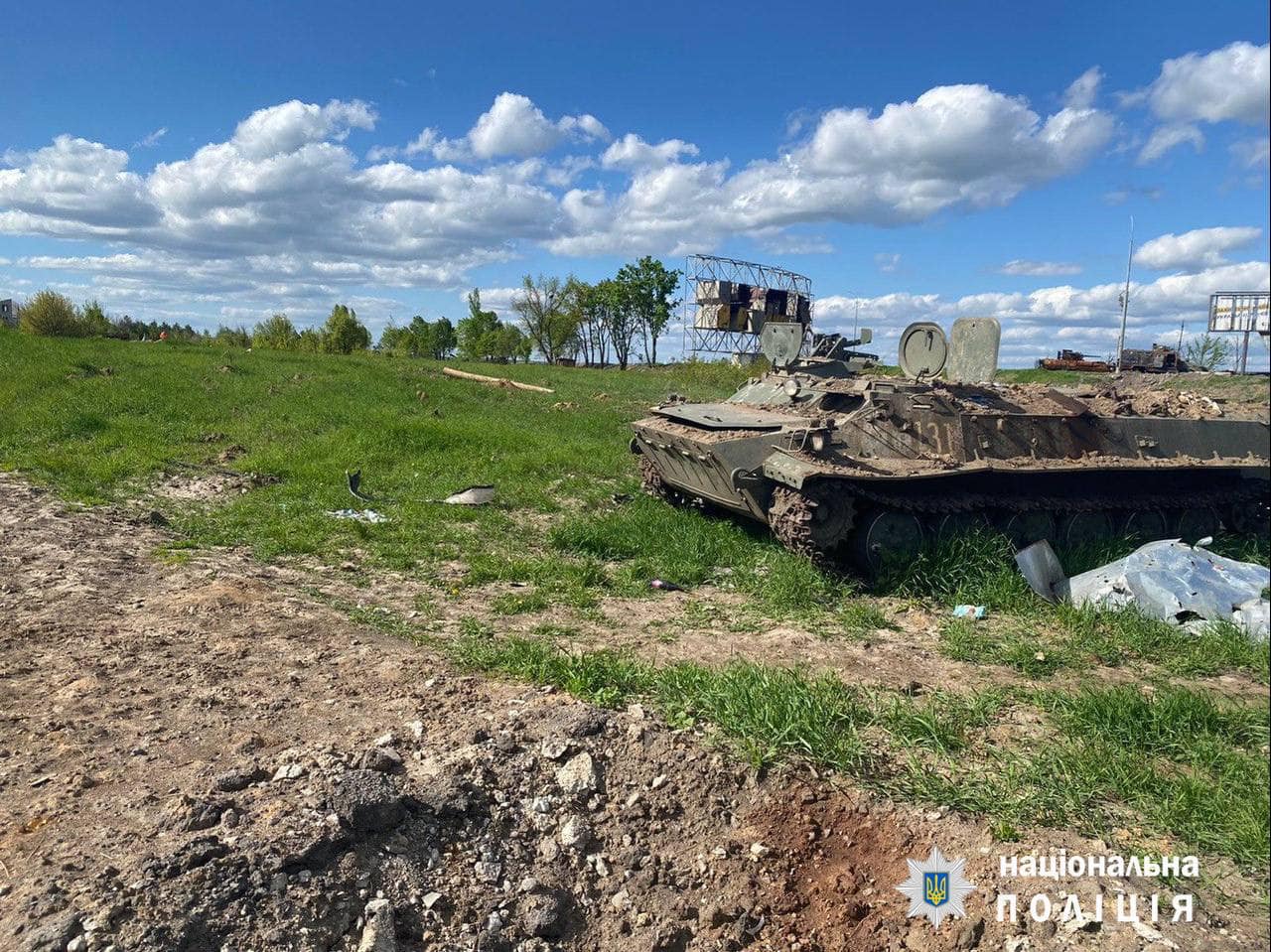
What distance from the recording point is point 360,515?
9273 millimetres

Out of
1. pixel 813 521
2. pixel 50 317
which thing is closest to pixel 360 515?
→ pixel 813 521

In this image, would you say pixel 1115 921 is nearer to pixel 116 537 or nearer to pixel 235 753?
pixel 235 753

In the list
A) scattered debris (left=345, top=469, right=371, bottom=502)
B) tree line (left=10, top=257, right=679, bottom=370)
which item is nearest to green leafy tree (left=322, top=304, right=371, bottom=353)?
tree line (left=10, top=257, right=679, bottom=370)

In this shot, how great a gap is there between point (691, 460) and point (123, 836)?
5.97 m

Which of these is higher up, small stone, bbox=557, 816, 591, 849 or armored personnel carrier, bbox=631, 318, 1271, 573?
armored personnel carrier, bbox=631, 318, 1271, 573

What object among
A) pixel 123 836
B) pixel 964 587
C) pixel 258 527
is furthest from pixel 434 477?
pixel 123 836

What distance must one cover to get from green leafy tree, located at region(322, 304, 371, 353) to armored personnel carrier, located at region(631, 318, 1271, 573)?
3779 centimetres

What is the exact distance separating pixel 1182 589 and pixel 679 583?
505 cm

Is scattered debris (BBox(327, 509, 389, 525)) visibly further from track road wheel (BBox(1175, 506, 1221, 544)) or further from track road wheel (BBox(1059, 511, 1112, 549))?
track road wheel (BBox(1175, 506, 1221, 544))

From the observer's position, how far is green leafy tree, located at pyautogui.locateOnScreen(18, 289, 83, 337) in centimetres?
2798

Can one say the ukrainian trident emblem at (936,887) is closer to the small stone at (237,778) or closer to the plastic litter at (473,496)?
the small stone at (237,778)

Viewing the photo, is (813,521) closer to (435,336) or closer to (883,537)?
(883,537)

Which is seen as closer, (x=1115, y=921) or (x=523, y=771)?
(x=1115, y=921)

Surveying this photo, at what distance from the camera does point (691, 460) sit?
8.45 m
